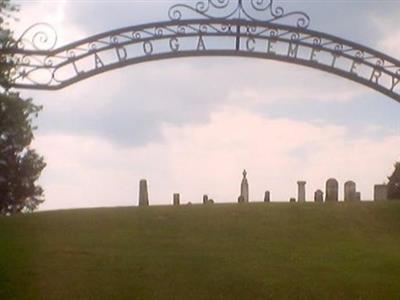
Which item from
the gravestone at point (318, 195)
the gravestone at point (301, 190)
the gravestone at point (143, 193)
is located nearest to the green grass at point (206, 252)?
the gravestone at point (143, 193)

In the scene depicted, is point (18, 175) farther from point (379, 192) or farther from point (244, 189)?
point (379, 192)

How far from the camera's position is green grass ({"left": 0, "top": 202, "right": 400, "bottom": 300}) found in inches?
816

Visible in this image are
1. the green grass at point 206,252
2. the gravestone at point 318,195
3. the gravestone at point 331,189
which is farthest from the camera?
the gravestone at point 318,195

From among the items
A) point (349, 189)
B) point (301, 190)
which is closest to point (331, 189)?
Answer: point (349, 189)

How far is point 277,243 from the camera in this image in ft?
85.9

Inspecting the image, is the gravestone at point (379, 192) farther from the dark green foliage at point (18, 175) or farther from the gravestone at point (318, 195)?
the dark green foliage at point (18, 175)

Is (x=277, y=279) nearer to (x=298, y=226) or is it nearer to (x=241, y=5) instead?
(x=241, y=5)

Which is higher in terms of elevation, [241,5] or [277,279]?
[241,5]

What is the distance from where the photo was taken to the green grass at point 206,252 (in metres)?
20.7

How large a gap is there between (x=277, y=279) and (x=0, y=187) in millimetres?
31884

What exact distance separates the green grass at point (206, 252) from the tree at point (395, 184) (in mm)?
19914

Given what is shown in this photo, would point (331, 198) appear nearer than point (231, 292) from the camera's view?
No

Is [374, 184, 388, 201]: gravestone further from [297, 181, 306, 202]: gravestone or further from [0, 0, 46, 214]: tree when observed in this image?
[0, 0, 46, 214]: tree

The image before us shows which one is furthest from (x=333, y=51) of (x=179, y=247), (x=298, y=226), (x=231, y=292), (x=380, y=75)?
(x=298, y=226)
